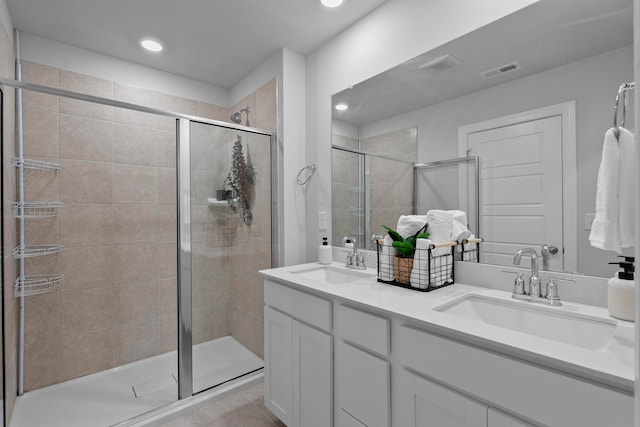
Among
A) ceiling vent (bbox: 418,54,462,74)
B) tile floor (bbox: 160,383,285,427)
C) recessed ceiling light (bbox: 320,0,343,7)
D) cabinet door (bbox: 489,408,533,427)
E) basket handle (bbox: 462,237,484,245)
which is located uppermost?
recessed ceiling light (bbox: 320,0,343,7)

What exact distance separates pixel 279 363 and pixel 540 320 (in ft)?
4.04

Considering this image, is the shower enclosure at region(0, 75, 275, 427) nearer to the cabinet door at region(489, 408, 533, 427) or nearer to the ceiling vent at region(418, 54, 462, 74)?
→ the ceiling vent at region(418, 54, 462, 74)

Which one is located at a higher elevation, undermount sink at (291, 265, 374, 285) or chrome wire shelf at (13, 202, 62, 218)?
chrome wire shelf at (13, 202, 62, 218)

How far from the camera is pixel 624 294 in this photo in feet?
3.12

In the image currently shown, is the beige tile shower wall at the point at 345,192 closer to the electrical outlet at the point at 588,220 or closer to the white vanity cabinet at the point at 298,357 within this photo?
the white vanity cabinet at the point at 298,357

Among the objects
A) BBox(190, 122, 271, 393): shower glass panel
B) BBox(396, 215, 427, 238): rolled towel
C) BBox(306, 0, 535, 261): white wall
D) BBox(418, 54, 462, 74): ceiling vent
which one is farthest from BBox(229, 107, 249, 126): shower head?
BBox(396, 215, 427, 238): rolled towel

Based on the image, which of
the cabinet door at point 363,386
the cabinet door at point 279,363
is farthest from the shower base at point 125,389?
the cabinet door at point 363,386

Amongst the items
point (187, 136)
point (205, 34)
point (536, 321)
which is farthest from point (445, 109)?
point (205, 34)

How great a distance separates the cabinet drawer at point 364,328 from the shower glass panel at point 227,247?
1090 millimetres

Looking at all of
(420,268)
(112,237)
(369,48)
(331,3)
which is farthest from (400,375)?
(112,237)

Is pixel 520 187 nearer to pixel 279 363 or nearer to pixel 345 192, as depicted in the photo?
pixel 345 192

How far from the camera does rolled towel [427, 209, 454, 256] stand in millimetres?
1483

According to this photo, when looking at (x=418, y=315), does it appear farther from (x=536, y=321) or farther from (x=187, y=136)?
(x=187, y=136)

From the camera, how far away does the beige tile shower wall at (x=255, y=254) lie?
2.21 meters
